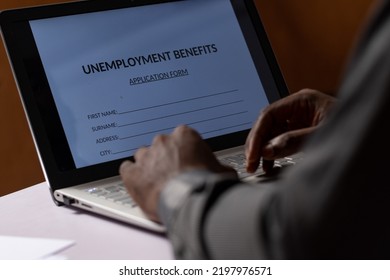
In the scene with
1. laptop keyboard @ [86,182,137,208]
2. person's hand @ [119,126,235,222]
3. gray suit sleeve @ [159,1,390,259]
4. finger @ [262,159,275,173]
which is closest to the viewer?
gray suit sleeve @ [159,1,390,259]

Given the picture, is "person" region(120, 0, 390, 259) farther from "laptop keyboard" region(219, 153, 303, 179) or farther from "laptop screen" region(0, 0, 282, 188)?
"laptop screen" region(0, 0, 282, 188)

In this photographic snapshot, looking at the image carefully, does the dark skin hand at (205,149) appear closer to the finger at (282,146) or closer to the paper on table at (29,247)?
the finger at (282,146)

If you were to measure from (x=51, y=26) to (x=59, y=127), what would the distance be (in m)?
0.18

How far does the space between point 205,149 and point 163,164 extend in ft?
0.19

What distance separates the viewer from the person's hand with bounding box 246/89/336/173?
41.0 inches

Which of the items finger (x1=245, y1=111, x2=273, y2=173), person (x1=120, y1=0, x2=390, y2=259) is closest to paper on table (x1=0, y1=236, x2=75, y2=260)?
person (x1=120, y1=0, x2=390, y2=259)

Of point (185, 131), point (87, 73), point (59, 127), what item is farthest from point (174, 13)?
point (185, 131)

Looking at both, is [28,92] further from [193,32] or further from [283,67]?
[283,67]

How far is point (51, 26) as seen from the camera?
1.18 m

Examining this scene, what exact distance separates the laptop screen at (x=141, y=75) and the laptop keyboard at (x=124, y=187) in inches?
2.8

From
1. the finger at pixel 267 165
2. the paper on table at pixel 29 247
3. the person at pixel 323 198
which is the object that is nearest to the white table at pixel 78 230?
the paper on table at pixel 29 247

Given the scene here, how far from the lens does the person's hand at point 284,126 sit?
104 cm

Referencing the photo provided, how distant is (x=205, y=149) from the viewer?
858 millimetres

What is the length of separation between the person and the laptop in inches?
13.4
